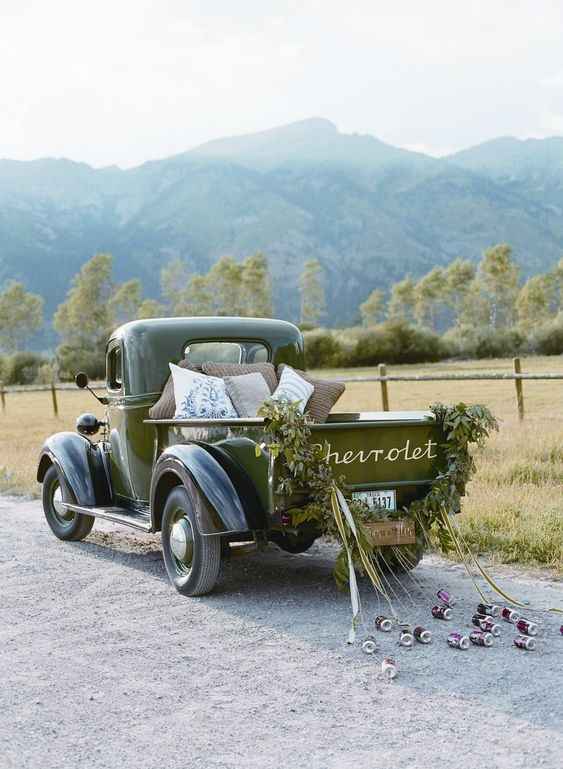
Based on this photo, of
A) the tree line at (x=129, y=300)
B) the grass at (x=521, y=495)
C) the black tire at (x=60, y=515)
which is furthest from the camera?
the tree line at (x=129, y=300)

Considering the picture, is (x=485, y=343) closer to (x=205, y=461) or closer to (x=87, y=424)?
(x=87, y=424)

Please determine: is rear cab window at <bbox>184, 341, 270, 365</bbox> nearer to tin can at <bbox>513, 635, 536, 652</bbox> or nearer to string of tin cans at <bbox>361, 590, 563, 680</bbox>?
string of tin cans at <bbox>361, 590, 563, 680</bbox>

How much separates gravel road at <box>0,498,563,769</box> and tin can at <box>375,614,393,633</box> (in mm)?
47

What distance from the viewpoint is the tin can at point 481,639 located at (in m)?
4.61

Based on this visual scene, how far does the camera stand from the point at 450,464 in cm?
573

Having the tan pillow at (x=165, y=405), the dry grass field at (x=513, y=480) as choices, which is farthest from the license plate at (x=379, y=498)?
the tan pillow at (x=165, y=405)

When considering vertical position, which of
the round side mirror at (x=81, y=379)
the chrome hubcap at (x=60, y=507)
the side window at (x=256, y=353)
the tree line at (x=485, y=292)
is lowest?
the chrome hubcap at (x=60, y=507)

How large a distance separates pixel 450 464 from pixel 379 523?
0.64m

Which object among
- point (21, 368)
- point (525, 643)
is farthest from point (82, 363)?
point (525, 643)

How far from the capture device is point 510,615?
499 centimetres

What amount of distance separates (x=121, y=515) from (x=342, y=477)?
7.24 ft

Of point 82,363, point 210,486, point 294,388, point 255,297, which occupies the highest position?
point 255,297

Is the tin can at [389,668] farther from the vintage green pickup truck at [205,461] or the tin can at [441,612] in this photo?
the vintage green pickup truck at [205,461]

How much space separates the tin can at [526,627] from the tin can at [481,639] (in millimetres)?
197
